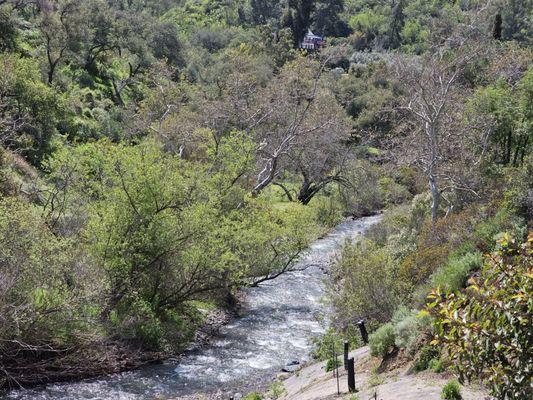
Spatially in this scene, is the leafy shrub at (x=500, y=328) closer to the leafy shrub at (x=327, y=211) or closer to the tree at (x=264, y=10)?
the leafy shrub at (x=327, y=211)

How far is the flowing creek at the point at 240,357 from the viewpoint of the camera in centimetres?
1819

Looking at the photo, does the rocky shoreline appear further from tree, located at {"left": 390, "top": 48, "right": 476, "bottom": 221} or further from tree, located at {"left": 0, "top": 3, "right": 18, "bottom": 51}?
tree, located at {"left": 0, "top": 3, "right": 18, "bottom": 51}

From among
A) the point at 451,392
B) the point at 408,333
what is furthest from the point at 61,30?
the point at 451,392

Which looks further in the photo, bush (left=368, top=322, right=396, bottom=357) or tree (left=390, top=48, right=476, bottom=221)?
tree (left=390, top=48, right=476, bottom=221)

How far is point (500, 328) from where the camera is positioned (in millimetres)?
5914

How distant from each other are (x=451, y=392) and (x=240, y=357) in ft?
40.9

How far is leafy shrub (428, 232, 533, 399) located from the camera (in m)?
5.82

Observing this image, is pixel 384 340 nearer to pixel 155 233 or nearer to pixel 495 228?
pixel 495 228

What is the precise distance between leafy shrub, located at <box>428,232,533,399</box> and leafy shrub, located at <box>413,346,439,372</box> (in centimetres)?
654

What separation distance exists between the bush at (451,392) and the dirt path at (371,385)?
0.41 feet

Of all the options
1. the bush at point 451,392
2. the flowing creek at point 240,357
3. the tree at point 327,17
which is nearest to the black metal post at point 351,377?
the bush at point 451,392

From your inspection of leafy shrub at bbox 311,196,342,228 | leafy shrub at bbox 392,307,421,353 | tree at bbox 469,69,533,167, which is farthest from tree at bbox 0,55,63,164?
leafy shrub at bbox 392,307,421,353

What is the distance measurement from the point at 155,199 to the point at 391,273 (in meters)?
9.30

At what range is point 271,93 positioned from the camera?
48.2 m
